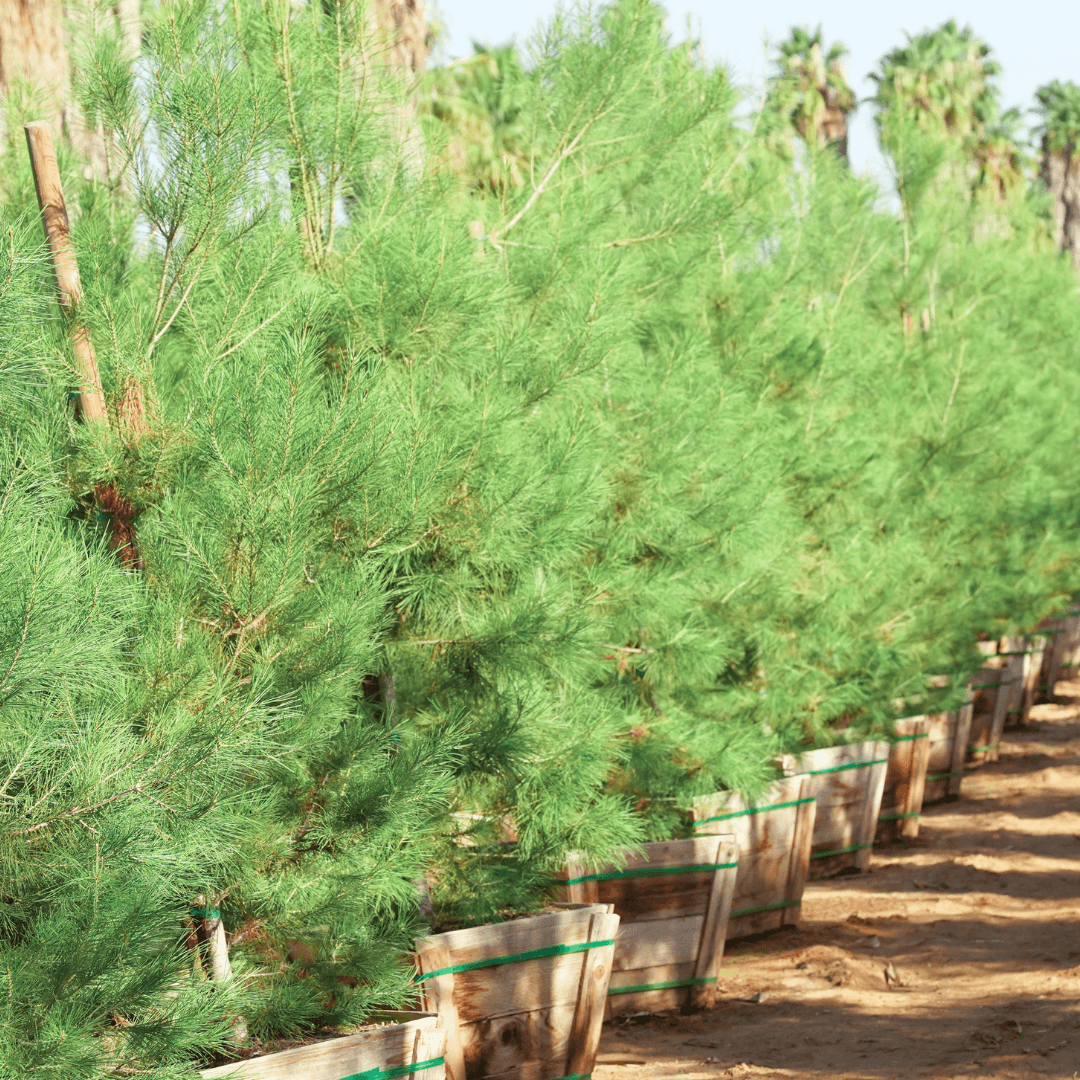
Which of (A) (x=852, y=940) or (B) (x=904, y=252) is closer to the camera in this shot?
(A) (x=852, y=940)

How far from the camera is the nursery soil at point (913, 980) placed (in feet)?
12.1

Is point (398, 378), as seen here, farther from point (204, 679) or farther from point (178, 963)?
point (178, 963)

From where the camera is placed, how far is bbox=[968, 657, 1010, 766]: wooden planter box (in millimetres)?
7938

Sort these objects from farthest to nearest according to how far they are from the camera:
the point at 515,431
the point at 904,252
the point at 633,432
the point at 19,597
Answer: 1. the point at 904,252
2. the point at 633,432
3. the point at 515,431
4. the point at 19,597

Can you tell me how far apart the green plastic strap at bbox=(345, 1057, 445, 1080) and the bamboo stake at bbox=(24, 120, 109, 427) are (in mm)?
1476

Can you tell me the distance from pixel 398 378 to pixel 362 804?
3.26ft

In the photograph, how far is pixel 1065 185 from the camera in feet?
81.0

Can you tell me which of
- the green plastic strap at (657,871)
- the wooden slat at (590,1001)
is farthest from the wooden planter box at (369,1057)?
the green plastic strap at (657,871)

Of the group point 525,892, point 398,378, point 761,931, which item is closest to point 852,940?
point 761,931

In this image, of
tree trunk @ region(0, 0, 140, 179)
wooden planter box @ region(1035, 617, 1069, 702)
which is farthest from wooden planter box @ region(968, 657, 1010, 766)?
tree trunk @ region(0, 0, 140, 179)

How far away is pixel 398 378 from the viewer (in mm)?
2879

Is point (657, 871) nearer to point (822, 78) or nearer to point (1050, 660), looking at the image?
point (1050, 660)

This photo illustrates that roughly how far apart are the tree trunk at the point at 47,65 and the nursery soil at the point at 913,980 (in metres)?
3.08

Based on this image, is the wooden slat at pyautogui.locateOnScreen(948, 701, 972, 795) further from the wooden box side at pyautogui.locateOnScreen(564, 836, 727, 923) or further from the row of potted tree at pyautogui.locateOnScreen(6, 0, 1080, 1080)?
the wooden box side at pyautogui.locateOnScreen(564, 836, 727, 923)
